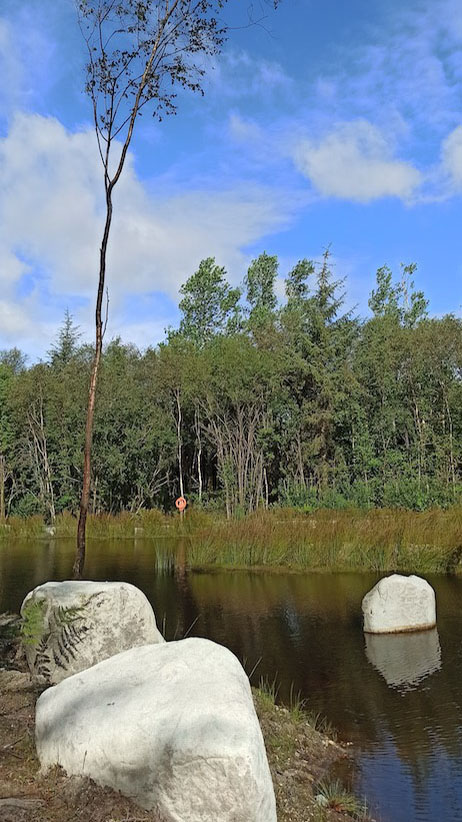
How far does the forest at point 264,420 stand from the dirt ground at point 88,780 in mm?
12176

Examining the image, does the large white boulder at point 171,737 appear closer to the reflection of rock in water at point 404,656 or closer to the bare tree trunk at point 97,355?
the reflection of rock in water at point 404,656

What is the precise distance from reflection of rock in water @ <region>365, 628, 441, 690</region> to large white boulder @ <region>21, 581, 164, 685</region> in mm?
2192

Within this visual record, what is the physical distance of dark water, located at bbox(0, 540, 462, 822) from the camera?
13.3ft

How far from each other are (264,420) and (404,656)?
40.7ft

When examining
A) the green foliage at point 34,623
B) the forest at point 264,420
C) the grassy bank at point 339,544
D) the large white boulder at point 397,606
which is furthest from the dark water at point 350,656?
the forest at point 264,420

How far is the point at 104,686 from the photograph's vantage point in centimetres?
310

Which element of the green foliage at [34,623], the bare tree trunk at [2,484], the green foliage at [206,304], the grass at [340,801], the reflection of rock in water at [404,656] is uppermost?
the green foliage at [206,304]

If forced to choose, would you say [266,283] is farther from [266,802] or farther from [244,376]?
[266,802]

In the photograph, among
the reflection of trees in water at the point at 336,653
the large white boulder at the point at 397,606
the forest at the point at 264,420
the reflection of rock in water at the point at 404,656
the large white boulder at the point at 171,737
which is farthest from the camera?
the forest at the point at 264,420

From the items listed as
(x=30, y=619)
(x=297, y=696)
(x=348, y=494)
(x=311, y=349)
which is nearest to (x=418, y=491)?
(x=348, y=494)

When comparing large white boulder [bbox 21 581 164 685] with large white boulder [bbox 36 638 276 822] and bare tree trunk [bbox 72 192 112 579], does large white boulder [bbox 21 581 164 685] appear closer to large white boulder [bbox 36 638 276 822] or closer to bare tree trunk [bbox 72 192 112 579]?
large white boulder [bbox 36 638 276 822]

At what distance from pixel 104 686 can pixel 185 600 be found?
5807 millimetres

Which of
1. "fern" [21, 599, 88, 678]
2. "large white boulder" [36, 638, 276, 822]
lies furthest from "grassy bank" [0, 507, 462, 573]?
"large white boulder" [36, 638, 276, 822]

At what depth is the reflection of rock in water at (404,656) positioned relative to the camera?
5.82 meters
